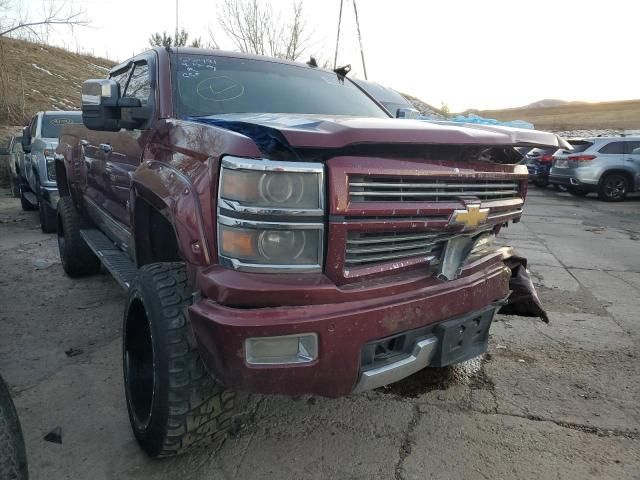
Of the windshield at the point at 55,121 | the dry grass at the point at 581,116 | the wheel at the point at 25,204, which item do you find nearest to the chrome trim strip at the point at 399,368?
the windshield at the point at 55,121

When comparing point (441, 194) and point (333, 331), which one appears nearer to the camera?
point (333, 331)

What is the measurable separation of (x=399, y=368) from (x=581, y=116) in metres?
51.4

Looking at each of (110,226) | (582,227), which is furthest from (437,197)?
(582,227)

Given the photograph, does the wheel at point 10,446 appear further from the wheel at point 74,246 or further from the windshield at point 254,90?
the wheel at point 74,246

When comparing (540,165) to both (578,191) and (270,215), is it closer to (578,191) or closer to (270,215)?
(578,191)

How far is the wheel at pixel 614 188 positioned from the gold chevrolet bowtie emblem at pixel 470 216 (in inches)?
534

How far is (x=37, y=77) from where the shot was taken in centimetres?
1991

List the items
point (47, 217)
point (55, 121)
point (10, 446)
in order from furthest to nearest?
point (55, 121) < point (47, 217) < point (10, 446)

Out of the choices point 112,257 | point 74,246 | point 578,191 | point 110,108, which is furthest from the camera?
point 578,191

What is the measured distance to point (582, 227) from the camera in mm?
9383

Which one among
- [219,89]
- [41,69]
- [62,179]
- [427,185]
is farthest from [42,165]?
[41,69]

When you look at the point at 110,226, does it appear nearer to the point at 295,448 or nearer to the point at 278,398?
the point at 278,398

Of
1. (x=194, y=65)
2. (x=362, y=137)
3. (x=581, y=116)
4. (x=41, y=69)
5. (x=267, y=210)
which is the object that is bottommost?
(x=267, y=210)

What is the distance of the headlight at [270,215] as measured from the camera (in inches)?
68.7
